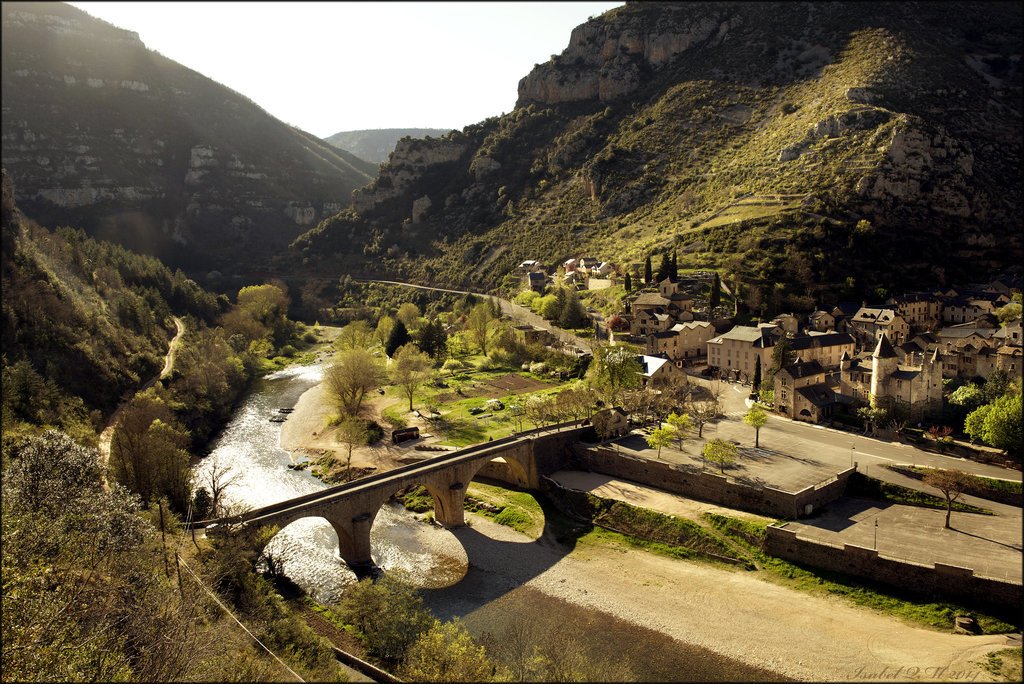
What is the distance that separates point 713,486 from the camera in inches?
1422

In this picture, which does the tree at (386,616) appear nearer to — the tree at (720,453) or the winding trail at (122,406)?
the winding trail at (122,406)

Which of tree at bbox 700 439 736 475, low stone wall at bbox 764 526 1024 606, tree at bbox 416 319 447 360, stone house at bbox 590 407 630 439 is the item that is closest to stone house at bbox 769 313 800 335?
stone house at bbox 590 407 630 439

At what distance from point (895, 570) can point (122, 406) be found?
57.3m

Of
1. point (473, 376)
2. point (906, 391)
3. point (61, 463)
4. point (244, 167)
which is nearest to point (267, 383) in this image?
point (473, 376)

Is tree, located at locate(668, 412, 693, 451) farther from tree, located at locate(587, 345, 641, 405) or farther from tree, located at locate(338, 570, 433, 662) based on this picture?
tree, located at locate(338, 570, 433, 662)

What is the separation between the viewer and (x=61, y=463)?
30234 mm

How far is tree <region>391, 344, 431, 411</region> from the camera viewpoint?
197 ft

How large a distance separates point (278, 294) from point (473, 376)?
5773 cm

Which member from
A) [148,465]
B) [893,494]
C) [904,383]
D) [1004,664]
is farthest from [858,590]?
[148,465]

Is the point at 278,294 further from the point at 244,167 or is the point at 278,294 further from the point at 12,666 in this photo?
the point at 12,666

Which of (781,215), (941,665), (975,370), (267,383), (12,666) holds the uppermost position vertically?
(781,215)

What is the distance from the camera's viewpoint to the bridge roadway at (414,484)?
1228 inches

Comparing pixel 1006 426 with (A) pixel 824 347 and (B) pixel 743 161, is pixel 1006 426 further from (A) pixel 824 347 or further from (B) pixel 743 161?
(B) pixel 743 161

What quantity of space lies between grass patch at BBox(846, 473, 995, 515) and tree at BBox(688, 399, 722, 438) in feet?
36.4
